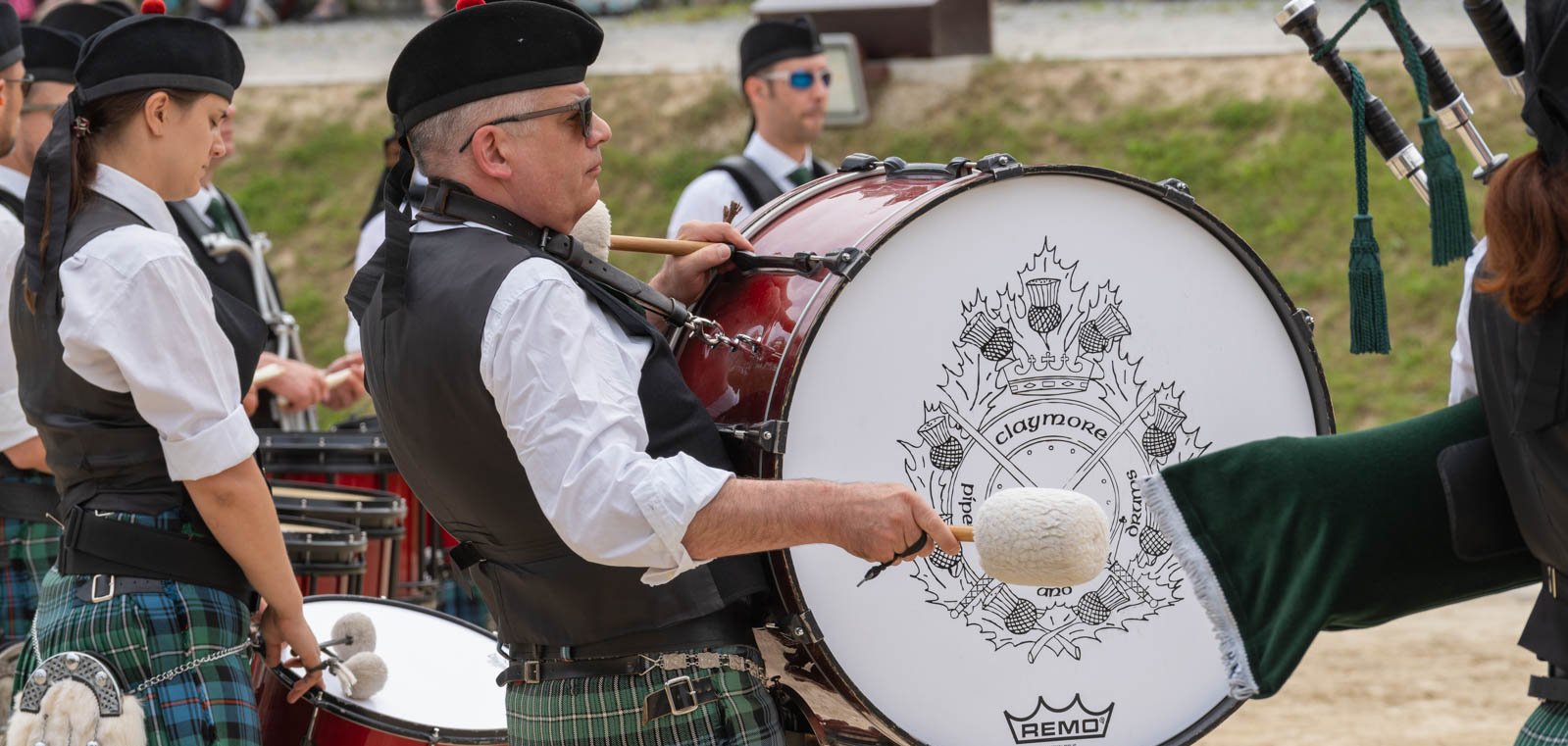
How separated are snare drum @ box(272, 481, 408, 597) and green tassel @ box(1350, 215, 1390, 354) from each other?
2056 mm

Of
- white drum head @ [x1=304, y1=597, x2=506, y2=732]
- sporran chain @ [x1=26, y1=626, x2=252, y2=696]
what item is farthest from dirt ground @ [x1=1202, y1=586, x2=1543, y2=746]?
sporran chain @ [x1=26, y1=626, x2=252, y2=696]

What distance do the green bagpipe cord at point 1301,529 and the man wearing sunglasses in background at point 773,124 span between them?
3025 millimetres

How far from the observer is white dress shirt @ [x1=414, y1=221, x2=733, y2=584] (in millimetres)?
2004

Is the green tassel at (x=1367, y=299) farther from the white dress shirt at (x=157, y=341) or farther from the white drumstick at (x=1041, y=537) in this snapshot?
the white dress shirt at (x=157, y=341)

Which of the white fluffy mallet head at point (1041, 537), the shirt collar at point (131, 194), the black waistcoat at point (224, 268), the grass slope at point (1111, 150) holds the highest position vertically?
the grass slope at point (1111, 150)

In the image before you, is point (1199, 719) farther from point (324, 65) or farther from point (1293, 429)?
point (324, 65)

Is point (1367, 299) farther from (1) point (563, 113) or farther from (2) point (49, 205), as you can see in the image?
(2) point (49, 205)

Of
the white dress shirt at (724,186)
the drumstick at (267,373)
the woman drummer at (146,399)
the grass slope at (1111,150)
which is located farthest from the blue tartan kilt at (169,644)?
the grass slope at (1111,150)

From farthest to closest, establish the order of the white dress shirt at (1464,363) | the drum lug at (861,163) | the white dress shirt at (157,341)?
the drum lug at (861,163) → the white dress shirt at (157,341) → the white dress shirt at (1464,363)

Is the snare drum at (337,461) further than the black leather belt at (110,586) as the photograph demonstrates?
Yes

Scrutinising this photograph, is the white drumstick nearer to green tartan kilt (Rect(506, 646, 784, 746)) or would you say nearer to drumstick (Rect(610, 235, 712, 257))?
green tartan kilt (Rect(506, 646, 784, 746))

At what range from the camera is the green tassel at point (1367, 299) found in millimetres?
2592

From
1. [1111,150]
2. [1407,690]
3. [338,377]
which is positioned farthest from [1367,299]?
[1111,150]

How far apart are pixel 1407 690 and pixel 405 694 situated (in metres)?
3.71
